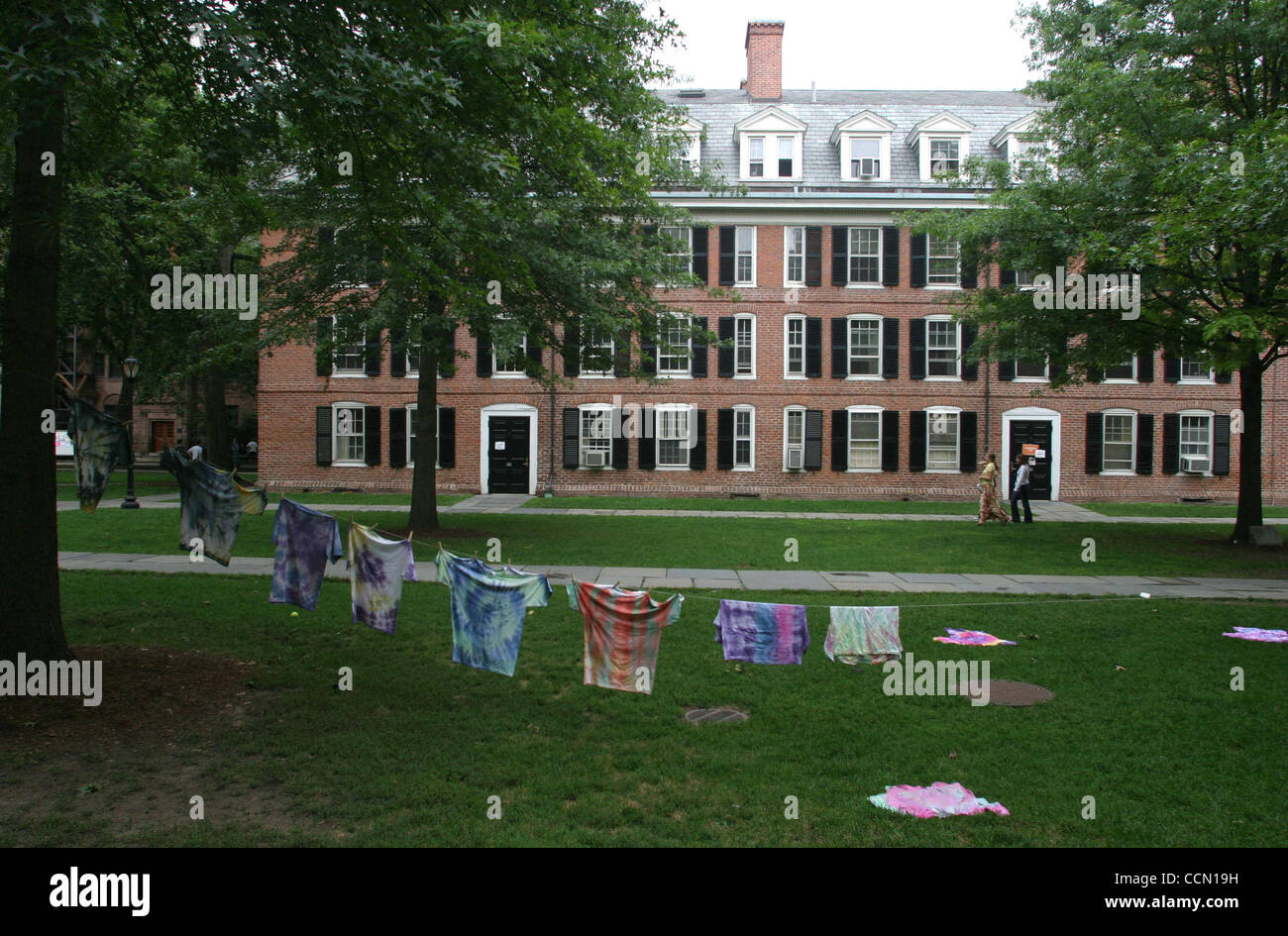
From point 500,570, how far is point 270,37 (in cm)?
516

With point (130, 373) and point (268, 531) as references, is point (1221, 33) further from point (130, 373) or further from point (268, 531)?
point (130, 373)

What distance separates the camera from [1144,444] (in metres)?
31.7

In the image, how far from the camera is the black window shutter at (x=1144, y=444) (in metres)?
31.7

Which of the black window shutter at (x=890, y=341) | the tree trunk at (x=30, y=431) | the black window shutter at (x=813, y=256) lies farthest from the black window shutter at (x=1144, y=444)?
the tree trunk at (x=30, y=431)

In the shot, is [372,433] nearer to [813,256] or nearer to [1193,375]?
[813,256]

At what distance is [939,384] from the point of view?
3180 cm

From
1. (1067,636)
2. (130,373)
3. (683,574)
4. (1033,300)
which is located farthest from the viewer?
(130,373)

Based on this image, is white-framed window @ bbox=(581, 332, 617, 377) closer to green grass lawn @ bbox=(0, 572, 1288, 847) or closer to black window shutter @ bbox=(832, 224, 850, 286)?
green grass lawn @ bbox=(0, 572, 1288, 847)

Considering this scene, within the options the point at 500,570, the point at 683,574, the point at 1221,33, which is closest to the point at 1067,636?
the point at 683,574

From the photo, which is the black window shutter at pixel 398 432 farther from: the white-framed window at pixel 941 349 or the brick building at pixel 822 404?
the white-framed window at pixel 941 349

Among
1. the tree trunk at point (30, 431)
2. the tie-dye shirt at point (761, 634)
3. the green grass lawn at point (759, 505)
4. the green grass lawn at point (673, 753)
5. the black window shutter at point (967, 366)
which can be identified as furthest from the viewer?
the black window shutter at point (967, 366)

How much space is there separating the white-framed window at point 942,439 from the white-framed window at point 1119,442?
5677 mm

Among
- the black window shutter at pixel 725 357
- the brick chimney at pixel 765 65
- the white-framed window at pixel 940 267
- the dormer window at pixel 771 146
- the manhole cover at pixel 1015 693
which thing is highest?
the brick chimney at pixel 765 65

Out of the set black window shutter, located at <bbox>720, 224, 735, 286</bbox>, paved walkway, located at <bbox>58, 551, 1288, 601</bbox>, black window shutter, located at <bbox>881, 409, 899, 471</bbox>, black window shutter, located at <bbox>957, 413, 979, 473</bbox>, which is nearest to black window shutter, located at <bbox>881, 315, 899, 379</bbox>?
black window shutter, located at <bbox>881, 409, 899, 471</bbox>
